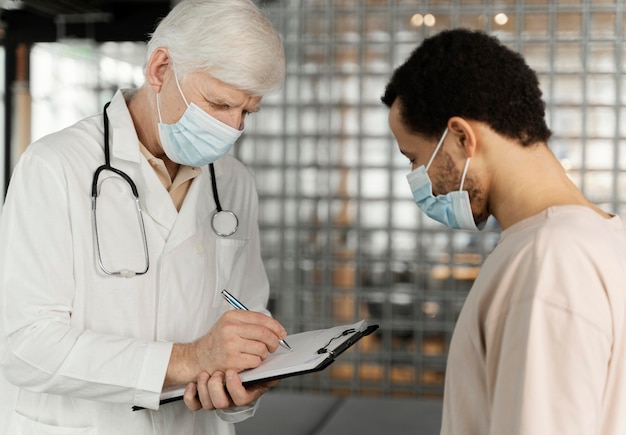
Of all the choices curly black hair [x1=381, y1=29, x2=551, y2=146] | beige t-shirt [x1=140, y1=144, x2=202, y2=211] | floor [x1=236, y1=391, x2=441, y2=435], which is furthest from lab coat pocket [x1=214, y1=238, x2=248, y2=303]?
floor [x1=236, y1=391, x2=441, y2=435]

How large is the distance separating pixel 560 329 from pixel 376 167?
120 inches

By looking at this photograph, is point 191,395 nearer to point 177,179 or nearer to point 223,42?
point 177,179

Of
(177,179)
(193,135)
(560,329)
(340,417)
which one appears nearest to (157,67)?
(193,135)

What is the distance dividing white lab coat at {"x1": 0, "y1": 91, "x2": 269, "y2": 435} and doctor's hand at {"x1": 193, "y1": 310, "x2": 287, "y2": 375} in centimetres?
8

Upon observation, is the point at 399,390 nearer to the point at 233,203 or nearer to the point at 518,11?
the point at 518,11

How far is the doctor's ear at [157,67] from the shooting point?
1.68m

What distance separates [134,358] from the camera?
1521mm

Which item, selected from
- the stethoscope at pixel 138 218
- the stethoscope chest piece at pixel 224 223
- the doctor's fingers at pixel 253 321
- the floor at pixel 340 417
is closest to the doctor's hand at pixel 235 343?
the doctor's fingers at pixel 253 321

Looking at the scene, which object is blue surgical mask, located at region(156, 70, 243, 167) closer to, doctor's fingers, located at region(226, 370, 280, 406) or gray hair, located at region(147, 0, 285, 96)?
gray hair, located at region(147, 0, 285, 96)

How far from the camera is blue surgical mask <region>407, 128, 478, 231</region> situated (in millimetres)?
1372

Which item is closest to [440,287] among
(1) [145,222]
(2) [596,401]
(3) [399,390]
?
(3) [399,390]

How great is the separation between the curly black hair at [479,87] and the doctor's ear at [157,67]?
0.60 meters

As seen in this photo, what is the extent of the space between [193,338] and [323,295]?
2450 mm

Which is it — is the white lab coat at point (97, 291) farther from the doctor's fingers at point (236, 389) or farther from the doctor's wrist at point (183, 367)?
the doctor's fingers at point (236, 389)
